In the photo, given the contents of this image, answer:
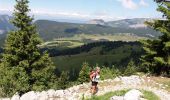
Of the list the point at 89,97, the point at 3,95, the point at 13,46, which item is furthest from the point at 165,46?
the point at 13,46

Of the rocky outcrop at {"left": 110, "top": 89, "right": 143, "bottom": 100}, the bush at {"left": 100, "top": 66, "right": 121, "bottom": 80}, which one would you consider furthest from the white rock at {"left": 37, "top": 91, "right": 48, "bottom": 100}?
the bush at {"left": 100, "top": 66, "right": 121, "bottom": 80}

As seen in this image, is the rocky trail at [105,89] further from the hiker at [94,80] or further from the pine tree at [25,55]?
the pine tree at [25,55]

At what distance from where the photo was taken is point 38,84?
1854 inches

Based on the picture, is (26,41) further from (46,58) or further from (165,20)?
(165,20)

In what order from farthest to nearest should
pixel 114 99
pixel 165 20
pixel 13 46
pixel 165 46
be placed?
1. pixel 13 46
2. pixel 165 20
3. pixel 165 46
4. pixel 114 99

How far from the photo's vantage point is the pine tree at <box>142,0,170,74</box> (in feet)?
124

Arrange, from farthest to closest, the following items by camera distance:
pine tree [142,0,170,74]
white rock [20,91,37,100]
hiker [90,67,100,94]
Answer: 1. pine tree [142,0,170,74]
2. hiker [90,67,100,94]
3. white rock [20,91,37,100]

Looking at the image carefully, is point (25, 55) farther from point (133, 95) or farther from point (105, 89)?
point (133, 95)

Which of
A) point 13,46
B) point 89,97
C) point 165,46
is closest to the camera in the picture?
point 89,97

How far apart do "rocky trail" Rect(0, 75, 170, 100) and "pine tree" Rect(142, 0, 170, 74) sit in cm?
502

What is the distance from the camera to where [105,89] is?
29.8 meters

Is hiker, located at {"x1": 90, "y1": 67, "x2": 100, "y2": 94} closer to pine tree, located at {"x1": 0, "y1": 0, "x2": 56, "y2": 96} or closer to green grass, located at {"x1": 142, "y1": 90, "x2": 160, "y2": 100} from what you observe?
green grass, located at {"x1": 142, "y1": 90, "x2": 160, "y2": 100}

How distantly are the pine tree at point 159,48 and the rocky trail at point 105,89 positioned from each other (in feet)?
16.5

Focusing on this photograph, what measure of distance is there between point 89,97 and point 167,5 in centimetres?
1730
